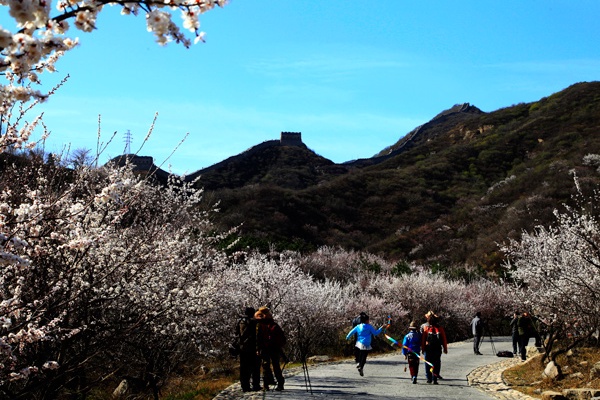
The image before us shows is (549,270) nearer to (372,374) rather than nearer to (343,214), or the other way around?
(372,374)

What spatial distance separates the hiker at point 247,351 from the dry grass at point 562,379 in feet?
19.1

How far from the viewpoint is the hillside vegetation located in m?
53.3

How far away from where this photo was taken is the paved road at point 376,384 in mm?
11328

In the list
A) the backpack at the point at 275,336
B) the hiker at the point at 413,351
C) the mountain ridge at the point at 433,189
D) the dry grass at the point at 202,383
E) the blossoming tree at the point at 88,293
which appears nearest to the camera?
the blossoming tree at the point at 88,293

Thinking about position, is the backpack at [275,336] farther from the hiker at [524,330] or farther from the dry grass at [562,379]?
the hiker at [524,330]

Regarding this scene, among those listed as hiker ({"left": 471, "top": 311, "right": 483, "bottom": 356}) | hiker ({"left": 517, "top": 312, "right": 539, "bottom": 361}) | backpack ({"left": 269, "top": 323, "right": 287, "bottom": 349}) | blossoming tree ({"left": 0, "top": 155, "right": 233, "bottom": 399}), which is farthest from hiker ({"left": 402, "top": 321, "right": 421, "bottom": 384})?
hiker ({"left": 471, "top": 311, "right": 483, "bottom": 356})

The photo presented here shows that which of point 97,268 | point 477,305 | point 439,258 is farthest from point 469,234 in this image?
point 97,268

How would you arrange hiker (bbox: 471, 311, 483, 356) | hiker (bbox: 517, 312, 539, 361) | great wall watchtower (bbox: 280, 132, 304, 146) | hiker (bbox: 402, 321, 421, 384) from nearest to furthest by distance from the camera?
hiker (bbox: 402, 321, 421, 384)
hiker (bbox: 517, 312, 539, 361)
hiker (bbox: 471, 311, 483, 356)
great wall watchtower (bbox: 280, 132, 304, 146)

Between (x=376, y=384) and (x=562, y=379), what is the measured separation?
4.42m

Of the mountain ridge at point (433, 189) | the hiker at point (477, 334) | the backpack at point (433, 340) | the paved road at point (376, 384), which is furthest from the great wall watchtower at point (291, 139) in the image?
the backpack at point (433, 340)

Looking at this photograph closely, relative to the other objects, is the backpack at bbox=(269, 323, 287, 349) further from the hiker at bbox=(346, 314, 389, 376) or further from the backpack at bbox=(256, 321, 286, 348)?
the hiker at bbox=(346, 314, 389, 376)

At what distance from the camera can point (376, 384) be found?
1297cm

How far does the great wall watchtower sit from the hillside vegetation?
2.50 meters

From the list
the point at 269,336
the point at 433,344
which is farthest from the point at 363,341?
the point at 269,336
